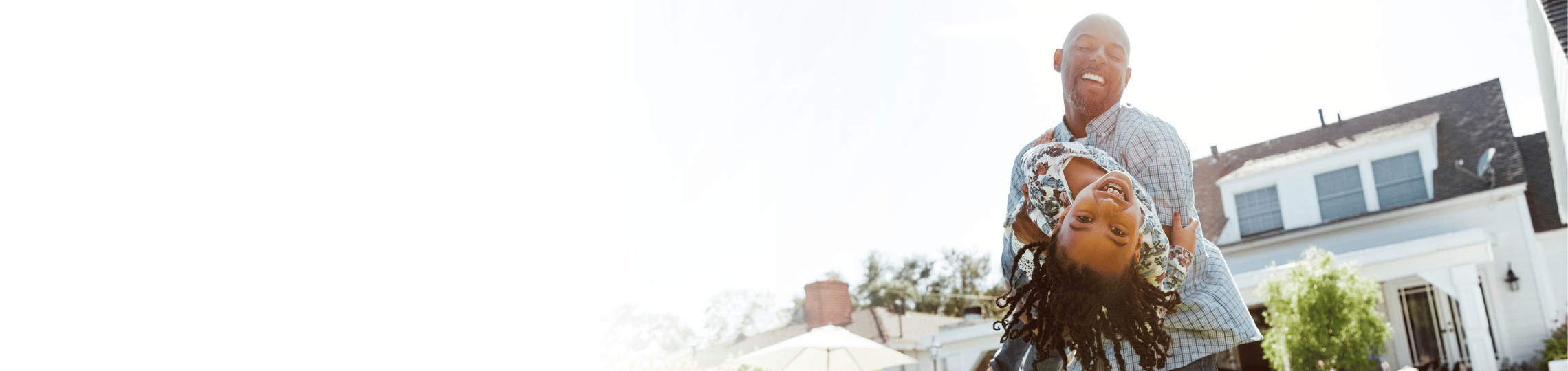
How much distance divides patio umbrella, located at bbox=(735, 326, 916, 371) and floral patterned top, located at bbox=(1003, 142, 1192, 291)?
427 inches

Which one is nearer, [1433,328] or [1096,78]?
[1096,78]

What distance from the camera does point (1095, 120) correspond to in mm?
1666

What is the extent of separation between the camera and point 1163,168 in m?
1.52

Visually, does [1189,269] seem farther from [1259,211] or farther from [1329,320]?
[1259,211]

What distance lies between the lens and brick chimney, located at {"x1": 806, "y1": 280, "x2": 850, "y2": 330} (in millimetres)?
22562

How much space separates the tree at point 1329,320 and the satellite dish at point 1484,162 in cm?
435

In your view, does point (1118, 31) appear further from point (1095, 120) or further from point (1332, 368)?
point (1332, 368)

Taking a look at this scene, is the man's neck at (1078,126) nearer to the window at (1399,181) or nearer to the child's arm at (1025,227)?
the child's arm at (1025,227)

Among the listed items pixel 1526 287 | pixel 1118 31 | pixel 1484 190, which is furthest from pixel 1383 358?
pixel 1118 31

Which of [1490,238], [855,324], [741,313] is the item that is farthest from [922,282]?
[1490,238]

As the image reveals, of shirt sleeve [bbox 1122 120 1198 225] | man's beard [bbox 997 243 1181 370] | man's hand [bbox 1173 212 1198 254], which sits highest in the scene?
shirt sleeve [bbox 1122 120 1198 225]

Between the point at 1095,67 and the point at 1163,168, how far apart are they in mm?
255

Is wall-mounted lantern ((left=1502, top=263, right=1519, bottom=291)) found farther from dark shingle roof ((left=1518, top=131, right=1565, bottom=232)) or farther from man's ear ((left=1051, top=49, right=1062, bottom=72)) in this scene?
man's ear ((left=1051, top=49, right=1062, bottom=72))

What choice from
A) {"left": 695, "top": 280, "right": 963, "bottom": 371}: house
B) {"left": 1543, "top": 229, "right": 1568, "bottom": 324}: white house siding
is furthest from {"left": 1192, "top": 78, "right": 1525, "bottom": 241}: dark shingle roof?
{"left": 695, "top": 280, "right": 963, "bottom": 371}: house
